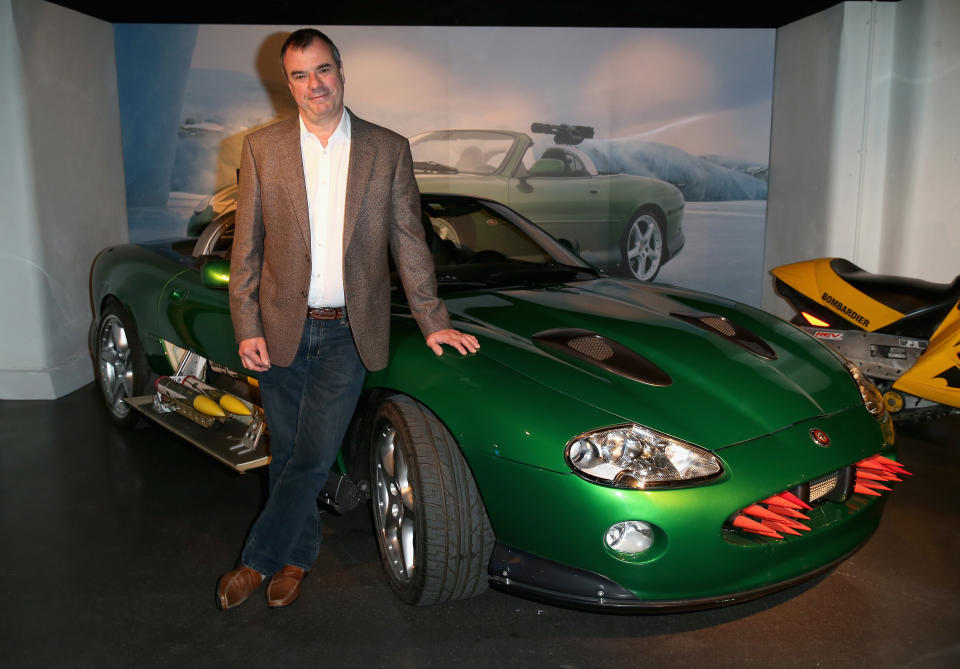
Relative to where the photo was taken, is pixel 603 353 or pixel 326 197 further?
pixel 603 353

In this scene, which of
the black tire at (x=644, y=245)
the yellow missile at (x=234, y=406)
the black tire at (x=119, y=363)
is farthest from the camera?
the black tire at (x=644, y=245)

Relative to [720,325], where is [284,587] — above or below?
below

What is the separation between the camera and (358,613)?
2.65m

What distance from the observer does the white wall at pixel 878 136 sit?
18.0 feet

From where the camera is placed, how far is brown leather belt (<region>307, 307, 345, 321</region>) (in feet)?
8.31

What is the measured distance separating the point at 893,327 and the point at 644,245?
124 inches

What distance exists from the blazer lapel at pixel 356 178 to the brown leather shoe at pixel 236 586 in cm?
116

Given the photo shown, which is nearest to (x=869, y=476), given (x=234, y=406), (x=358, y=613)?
(x=358, y=613)

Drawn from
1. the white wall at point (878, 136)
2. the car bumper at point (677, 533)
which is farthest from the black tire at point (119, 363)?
the white wall at point (878, 136)

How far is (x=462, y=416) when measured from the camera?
237 cm

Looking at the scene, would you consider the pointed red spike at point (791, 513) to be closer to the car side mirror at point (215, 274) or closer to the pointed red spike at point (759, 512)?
the pointed red spike at point (759, 512)

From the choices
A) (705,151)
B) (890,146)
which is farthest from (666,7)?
(890,146)

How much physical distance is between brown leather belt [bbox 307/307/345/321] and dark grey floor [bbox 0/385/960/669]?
3.21 feet

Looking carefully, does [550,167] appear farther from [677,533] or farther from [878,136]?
[677,533]
